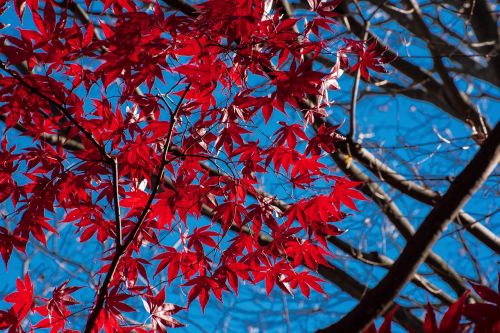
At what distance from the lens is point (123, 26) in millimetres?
1462

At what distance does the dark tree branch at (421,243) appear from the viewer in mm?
1533

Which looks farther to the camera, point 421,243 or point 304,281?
point 304,281

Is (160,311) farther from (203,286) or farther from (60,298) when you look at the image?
(60,298)

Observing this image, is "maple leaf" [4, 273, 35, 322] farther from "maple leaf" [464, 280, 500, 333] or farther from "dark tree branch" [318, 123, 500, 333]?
"maple leaf" [464, 280, 500, 333]

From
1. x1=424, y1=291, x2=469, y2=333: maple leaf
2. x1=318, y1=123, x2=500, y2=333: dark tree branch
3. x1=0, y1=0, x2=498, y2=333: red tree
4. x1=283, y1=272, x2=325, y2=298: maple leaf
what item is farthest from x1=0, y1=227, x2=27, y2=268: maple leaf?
x1=424, y1=291, x2=469, y2=333: maple leaf

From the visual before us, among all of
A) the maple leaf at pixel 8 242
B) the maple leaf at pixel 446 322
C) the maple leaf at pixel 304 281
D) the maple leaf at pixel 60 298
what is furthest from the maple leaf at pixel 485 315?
the maple leaf at pixel 8 242

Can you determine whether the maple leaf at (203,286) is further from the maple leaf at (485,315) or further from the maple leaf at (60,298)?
the maple leaf at (485,315)

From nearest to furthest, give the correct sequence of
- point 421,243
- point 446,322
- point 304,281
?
point 446,322, point 421,243, point 304,281

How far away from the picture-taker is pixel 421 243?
5.36 feet

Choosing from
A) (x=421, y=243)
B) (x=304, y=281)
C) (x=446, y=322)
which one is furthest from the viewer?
(x=304, y=281)

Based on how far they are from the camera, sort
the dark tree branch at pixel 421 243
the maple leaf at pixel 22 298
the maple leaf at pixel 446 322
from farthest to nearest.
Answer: the maple leaf at pixel 22 298 → the dark tree branch at pixel 421 243 → the maple leaf at pixel 446 322

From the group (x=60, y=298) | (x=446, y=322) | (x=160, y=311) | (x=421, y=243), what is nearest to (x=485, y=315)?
(x=446, y=322)

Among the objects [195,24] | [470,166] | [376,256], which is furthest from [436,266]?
[195,24]

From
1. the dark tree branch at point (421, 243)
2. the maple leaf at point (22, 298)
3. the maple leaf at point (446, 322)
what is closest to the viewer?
the maple leaf at point (446, 322)
